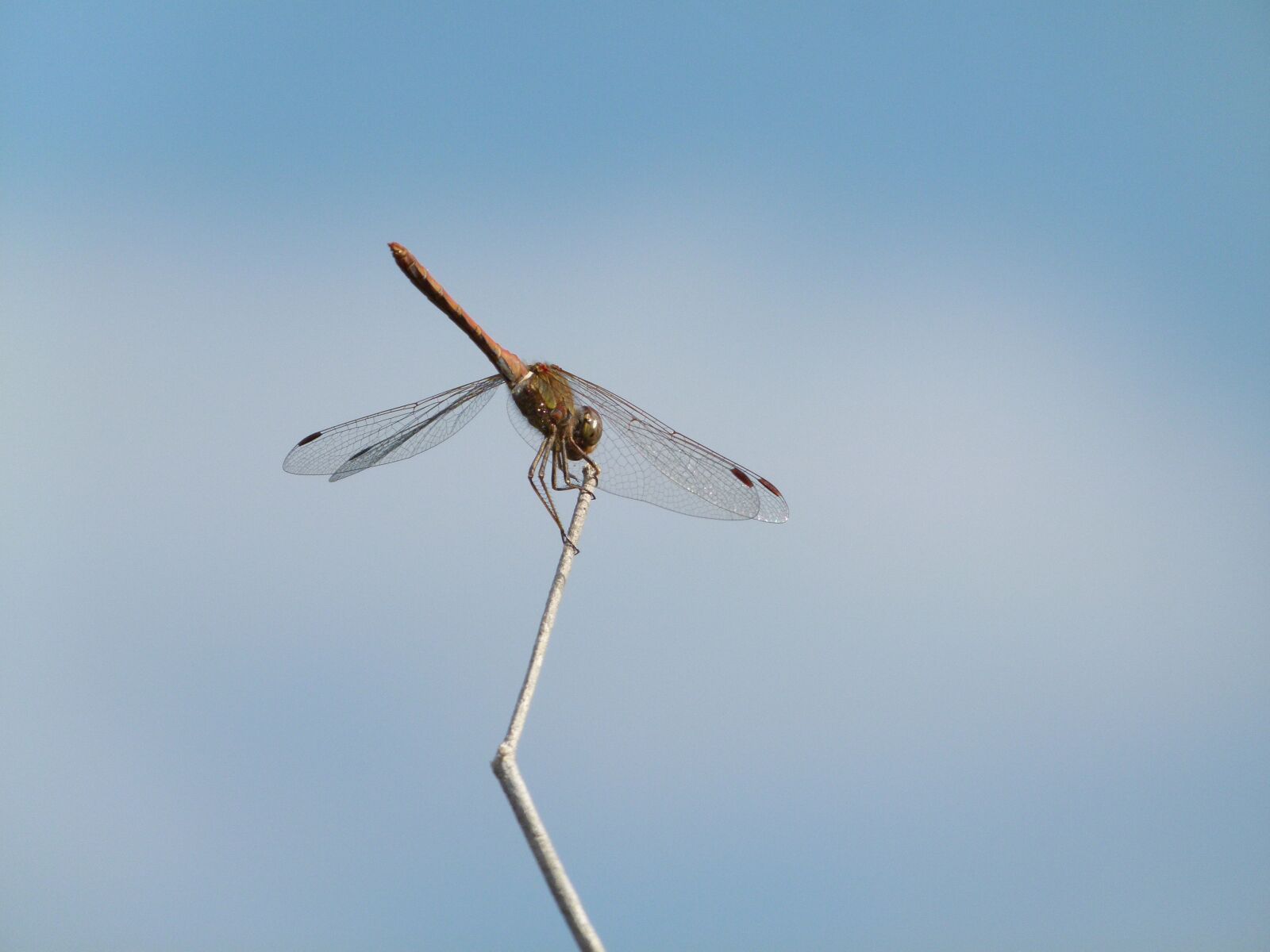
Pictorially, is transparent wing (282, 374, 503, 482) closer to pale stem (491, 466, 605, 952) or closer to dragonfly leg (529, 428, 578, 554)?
dragonfly leg (529, 428, 578, 554)

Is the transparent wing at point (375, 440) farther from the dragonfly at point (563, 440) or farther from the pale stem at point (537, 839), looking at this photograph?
the pale stem at point (537, 839)

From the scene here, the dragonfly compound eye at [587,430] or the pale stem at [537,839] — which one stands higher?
the dragonfly compound eye at [587,430]

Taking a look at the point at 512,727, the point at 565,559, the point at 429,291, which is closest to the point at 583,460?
the point at 429,291

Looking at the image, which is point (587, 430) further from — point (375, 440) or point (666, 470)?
point (375, 440)

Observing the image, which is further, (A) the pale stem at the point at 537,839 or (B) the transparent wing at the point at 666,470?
(B) the transparent wing at the point at 666,470

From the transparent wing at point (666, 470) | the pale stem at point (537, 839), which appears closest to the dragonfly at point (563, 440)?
the transparent wing at point (666, 470)

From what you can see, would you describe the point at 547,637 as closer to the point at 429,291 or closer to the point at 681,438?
the point at 681,438
